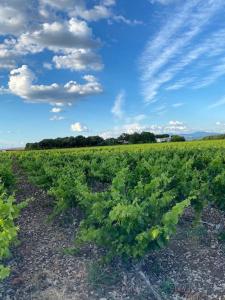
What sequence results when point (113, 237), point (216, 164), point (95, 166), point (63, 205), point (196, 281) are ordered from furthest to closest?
point (95, 166)
point (216, 164)
point (63, 205)
point (196, 281)
point (113, 237)

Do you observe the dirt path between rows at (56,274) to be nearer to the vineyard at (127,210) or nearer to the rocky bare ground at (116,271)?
the rocky bare ground at (116,271)

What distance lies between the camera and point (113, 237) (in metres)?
6.80

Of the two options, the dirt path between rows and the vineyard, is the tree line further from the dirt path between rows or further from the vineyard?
the dirt path between rows

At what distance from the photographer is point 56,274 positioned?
295 inches

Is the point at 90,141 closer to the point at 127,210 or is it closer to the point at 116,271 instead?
the point at 116,271

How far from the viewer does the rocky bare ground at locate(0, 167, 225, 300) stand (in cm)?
691

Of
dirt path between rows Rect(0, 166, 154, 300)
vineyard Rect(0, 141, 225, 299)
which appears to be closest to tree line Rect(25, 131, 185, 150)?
vineyard Rect(0, 141, 225, 299)

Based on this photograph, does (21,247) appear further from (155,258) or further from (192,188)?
(192,188)

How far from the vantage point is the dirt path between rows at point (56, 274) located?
6883 millimetres

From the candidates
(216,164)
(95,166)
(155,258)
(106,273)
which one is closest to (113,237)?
(106,273)

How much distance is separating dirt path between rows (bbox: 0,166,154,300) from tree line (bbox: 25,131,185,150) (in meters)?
39.1

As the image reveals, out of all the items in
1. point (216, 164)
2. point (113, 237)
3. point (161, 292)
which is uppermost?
point (216, 164)

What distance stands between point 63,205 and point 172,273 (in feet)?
10.1

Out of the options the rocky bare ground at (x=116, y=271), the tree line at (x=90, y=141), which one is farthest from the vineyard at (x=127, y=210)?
the tree line at (x=90, y=141)
